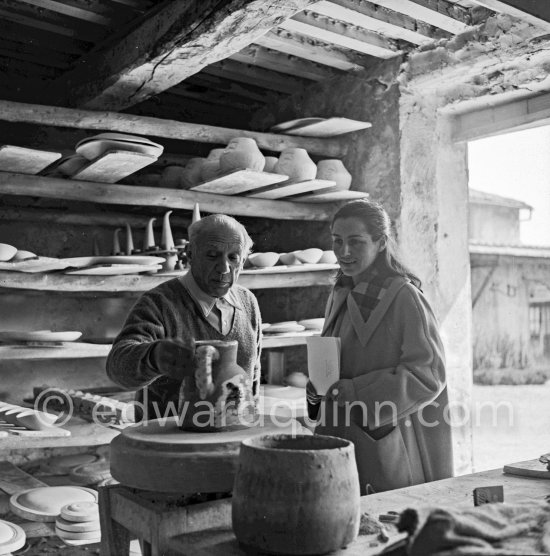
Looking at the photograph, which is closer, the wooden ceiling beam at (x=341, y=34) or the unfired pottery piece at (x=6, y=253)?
the unfired pottery piece at (x=6, y=253)

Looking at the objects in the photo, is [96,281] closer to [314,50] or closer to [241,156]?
[241,156]

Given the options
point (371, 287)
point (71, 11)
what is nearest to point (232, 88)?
point (71, 11)

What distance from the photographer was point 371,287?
2.97 meters

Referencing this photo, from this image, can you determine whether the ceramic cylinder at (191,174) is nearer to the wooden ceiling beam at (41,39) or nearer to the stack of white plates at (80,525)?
the wooden ceiling beam at (41,39)

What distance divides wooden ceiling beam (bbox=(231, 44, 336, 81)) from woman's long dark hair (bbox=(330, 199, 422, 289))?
1.99 m

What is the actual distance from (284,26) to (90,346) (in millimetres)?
2175

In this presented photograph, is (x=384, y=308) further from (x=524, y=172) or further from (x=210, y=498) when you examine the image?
(x=524, y=172)

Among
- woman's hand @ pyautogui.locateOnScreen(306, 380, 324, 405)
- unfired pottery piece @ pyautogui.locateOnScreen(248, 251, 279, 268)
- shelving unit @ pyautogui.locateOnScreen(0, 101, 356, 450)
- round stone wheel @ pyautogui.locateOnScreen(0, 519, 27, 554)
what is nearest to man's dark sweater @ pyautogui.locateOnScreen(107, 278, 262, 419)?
woman's hand @ pyautogui.locateOnScreen(306, 380, 324, 405)

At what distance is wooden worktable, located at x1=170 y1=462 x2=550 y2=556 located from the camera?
1.69 metres

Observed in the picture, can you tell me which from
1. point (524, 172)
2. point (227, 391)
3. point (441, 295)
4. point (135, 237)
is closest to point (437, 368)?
point (227, 391)

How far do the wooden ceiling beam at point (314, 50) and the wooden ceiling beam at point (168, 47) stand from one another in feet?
2.09

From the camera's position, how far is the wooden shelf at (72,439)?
3.64 m

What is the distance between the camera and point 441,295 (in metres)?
5.00

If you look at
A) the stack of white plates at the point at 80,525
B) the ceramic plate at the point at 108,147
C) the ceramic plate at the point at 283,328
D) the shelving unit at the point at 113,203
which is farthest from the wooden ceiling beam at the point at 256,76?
the stack of white plates at the point at 80,525
